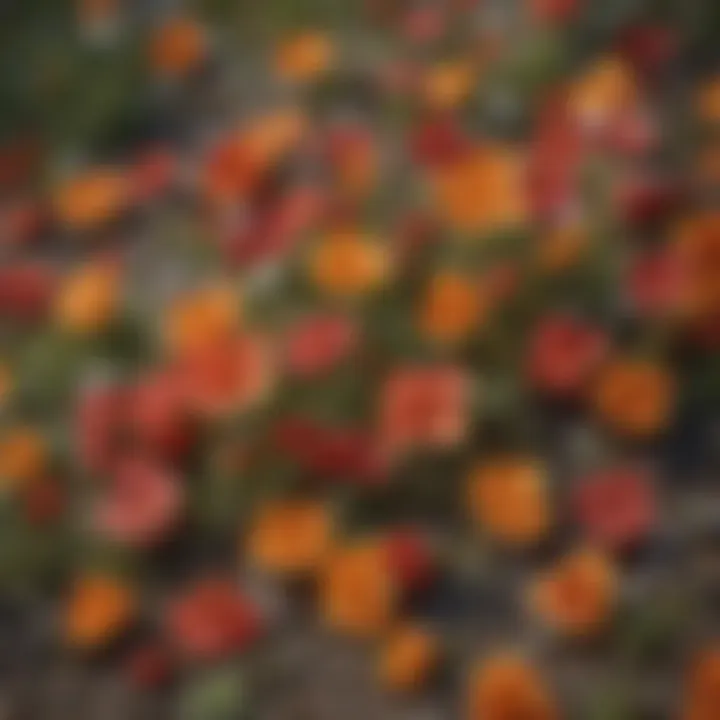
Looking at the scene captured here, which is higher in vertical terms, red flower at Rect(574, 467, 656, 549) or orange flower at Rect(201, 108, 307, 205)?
orange flower at Rect(201, 108, 307, 205)

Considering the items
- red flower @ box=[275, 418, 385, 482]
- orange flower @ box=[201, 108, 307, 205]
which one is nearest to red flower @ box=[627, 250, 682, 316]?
red flower @ box=[275, 418, 385, 482]

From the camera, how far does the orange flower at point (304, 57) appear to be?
142 centimetres

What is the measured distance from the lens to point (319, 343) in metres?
1.22

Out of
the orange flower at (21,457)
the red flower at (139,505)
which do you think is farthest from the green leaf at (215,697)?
the orange flower at (21,457)

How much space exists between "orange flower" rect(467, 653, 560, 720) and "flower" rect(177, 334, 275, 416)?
27cm

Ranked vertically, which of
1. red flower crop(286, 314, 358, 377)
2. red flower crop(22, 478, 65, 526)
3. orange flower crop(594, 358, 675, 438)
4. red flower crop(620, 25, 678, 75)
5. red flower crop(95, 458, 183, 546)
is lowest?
orange flower crop(594, 358, 675, 438)

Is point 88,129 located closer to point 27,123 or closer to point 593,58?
point 27,123

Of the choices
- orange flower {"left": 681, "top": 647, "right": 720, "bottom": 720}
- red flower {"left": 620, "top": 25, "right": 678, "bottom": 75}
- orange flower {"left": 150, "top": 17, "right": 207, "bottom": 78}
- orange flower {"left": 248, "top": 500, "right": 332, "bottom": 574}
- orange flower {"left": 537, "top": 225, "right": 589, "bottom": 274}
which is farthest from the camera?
orange flower {"left": 150, "top": 17, "right": 207, "bottom": 78}

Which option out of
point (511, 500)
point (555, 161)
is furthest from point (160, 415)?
point (555, 161)

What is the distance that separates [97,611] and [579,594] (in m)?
0.33

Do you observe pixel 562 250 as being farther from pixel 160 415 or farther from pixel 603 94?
pixel 160 415

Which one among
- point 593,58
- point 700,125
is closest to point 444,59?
point 593,58

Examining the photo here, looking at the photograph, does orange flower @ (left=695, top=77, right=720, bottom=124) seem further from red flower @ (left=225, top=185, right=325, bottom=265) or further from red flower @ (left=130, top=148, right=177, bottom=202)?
red flower @ (left=130, top=148, right=177, bottom=202)

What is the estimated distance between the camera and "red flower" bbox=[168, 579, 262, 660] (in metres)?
1.11
